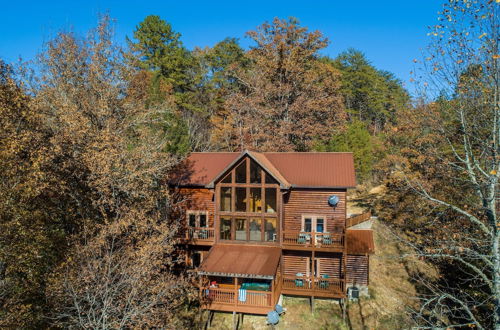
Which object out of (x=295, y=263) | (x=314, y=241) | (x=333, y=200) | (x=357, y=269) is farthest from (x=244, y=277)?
(x=357, y=269)

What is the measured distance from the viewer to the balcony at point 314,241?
18875 millimetres

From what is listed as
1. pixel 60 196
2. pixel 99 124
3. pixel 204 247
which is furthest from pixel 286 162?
pixel 60 196

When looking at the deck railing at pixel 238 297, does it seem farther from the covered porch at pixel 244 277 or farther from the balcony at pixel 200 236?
the balcony at pixel 200 236

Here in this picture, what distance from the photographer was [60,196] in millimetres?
15805

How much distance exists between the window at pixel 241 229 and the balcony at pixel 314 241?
2341mm

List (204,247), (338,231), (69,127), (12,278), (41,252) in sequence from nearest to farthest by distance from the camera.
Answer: (12,278), (41,252), (69,127), (338,231), (204,247)

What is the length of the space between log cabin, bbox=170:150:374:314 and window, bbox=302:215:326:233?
58 mm

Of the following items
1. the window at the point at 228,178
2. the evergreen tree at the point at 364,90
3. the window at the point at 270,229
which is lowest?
the window at the point at 270,229

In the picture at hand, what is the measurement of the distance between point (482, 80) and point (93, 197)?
16169 mm

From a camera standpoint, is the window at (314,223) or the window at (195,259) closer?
the window at (314,223)

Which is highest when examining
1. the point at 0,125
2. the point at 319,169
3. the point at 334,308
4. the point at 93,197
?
the point at 0,125

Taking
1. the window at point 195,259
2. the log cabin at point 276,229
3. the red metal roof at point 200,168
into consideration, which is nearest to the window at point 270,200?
the log cabin at point 276,229

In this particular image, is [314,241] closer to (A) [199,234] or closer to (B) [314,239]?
(B) [314,239]

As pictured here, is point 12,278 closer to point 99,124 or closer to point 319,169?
point 99,124
